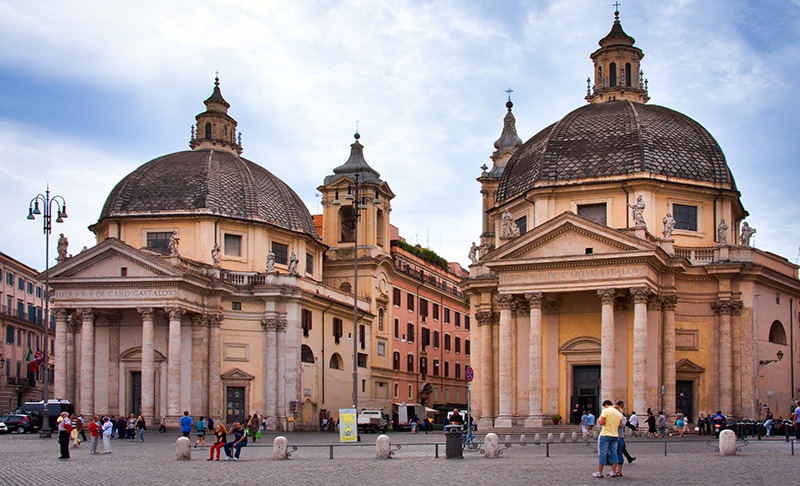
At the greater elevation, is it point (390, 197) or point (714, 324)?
point (390, 197)

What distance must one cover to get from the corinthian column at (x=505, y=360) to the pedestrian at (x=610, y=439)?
25.6m

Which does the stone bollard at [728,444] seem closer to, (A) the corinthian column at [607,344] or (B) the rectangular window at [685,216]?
(A) the corinthian column at [607,344]

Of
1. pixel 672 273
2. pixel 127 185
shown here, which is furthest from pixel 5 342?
pixel 672 273

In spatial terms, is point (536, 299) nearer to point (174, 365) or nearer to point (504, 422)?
point (504, 422)

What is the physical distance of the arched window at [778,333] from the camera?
168ft

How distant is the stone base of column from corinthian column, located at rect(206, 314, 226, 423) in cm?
1754

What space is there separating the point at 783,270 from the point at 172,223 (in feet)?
113

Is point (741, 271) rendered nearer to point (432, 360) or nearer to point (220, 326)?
point (220, 326)

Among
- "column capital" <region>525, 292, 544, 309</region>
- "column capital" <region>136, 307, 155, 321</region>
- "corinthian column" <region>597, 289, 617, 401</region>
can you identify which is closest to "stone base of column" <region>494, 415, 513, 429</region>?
"corinthian column" <region>597, 289, 617, 401</region>

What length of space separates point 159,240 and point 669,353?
100 ft

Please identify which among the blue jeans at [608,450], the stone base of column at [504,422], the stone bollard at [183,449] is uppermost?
the blue jeans at [608,450]

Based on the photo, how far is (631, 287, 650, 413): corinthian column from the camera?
4403 centimetres

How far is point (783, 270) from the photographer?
171 feet

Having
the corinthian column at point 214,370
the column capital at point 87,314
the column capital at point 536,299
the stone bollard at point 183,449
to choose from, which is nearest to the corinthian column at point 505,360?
the column capital at point 536,299
